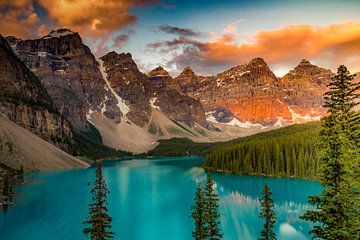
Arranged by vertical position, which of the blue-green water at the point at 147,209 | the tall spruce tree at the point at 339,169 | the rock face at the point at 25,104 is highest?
the rock face at the point at 25,104

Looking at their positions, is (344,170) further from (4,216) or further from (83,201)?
(83,201)

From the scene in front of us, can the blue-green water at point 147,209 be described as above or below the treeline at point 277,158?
below

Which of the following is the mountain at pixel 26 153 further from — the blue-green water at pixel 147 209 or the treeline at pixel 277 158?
the treeline at pixel 277 158

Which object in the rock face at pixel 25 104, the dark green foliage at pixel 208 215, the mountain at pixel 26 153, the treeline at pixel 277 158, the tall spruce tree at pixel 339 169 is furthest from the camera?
the rock face at pixel 25 104

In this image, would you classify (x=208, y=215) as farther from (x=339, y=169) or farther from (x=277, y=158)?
(x=277, y=158)

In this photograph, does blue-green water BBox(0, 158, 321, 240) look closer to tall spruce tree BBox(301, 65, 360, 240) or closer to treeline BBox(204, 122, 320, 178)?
treeline BBox(204, 122, 320, 178)

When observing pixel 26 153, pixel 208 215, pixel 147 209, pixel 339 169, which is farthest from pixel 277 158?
pixel 339 169

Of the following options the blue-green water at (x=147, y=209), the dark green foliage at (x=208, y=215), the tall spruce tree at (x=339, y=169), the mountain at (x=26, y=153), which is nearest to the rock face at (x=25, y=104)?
the mountain at (x=26, y=153)
